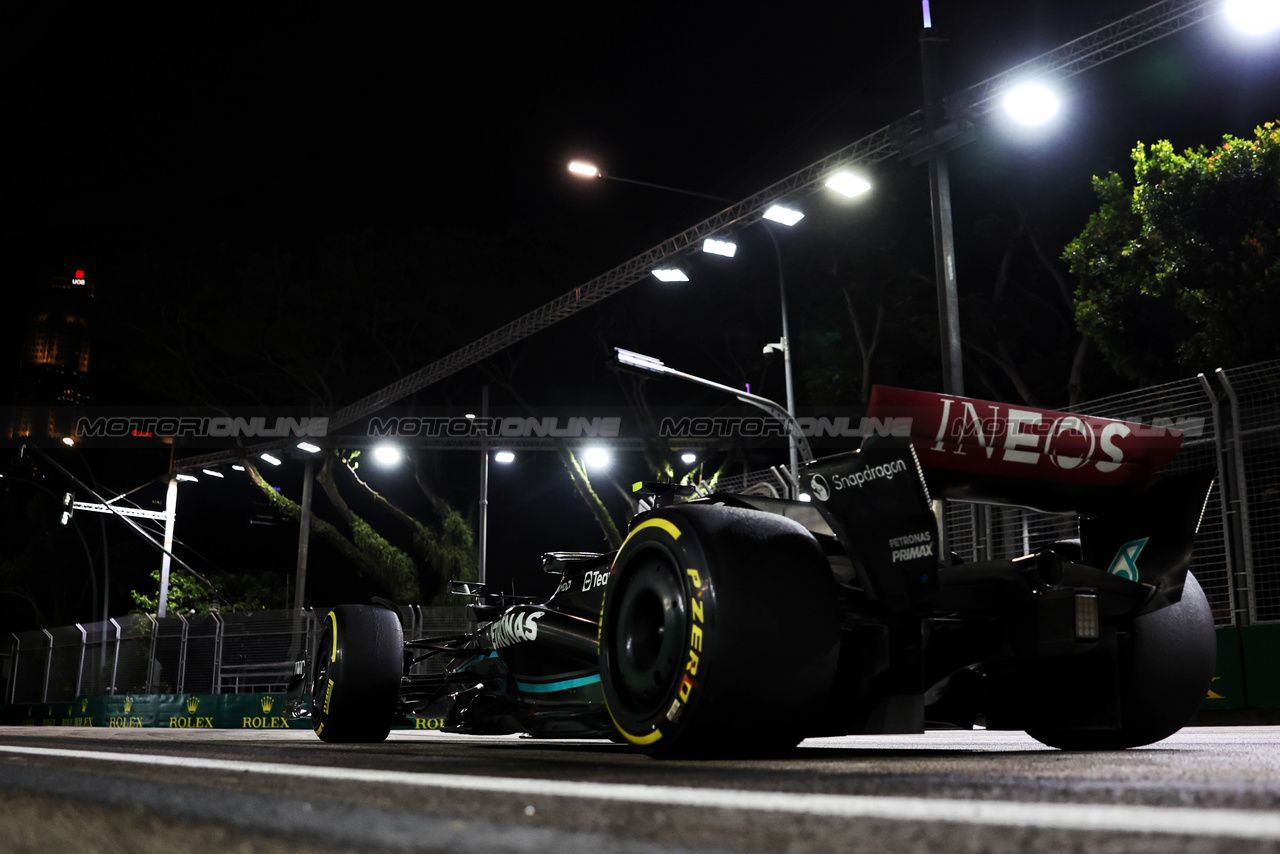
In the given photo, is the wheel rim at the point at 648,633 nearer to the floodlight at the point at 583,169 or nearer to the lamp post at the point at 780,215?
the lamp post at the point at 780,215

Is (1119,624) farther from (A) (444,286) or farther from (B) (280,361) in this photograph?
(B) (280,361)

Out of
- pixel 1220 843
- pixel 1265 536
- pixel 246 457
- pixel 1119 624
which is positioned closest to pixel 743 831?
pixel 1220 843

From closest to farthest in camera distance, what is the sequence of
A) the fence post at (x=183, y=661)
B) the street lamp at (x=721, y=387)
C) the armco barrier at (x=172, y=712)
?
the street lamp at (x=721, y=387)
the armco barrier at (x=172, y=712)
the fence post at (x=183, y=661)

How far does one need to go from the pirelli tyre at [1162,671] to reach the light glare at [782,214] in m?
14.2

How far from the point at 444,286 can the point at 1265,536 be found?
23457 millimetres

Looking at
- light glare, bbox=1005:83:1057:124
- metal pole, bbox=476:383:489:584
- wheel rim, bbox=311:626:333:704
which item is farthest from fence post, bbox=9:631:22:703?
light glare, bbox=1005:83:1057:124

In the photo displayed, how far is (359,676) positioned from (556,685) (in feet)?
4.88

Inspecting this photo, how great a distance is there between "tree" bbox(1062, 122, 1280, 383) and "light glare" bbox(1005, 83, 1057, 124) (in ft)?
19.6

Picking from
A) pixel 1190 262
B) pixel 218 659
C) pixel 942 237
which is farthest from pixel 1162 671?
pixel 218 659

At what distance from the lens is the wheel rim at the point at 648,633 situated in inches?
132

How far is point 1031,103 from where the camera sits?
12.4m

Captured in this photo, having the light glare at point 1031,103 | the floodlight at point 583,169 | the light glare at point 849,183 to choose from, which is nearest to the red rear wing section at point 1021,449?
the light glare at point 1031,103

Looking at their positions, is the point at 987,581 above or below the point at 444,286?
below

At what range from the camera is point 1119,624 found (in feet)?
12.3
